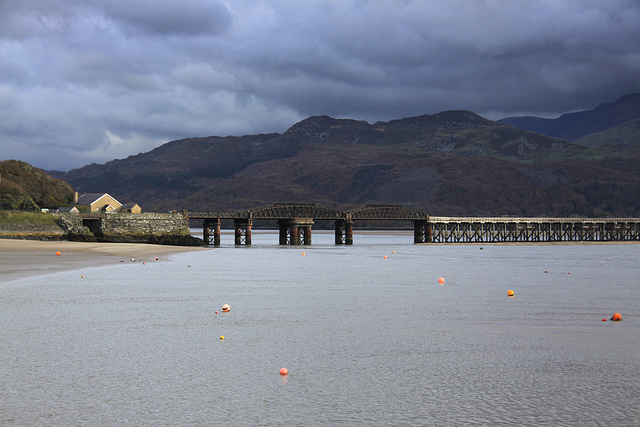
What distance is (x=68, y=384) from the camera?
15.8 m

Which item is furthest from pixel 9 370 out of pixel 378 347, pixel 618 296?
pixel 618 296

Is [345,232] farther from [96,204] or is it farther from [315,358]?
[315,358]

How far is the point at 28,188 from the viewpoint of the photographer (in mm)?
137125

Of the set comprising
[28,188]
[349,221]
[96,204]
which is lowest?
[349,221]

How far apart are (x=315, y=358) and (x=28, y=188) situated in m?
134

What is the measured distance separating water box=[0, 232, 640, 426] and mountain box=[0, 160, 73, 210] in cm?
9962

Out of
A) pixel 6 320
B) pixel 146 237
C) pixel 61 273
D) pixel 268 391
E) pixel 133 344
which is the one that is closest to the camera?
pixel 268 391

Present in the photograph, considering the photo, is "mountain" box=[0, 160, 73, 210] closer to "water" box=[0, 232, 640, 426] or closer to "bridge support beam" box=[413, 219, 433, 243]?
"bridge support beam" box=[413, 219, 433, 243]

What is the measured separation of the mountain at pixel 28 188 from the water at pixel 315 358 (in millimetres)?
99622

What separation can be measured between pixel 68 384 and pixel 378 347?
9.66 meters

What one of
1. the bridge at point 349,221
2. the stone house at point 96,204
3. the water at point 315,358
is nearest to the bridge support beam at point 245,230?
the bridge at point 349,221

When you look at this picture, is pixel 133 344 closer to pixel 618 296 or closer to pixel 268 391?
pixel 268 391

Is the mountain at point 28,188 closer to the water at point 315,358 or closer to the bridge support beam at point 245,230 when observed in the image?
the bridge support beam at point 245,230

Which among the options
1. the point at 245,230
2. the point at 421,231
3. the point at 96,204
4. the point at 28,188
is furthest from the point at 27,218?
the point at 421,231
